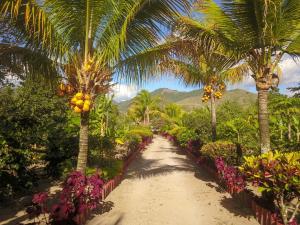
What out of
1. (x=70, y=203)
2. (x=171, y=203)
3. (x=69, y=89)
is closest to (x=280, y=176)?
(x=70, y=203)

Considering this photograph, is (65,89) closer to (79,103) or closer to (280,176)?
(79,103)

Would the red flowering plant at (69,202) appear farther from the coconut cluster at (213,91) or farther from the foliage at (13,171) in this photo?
the coconut cluster at (213,91)

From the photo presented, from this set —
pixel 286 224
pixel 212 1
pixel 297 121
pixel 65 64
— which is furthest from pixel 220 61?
pixel 286 224

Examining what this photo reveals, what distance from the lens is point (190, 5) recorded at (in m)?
7.20

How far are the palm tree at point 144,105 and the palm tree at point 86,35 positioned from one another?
46.7 meters

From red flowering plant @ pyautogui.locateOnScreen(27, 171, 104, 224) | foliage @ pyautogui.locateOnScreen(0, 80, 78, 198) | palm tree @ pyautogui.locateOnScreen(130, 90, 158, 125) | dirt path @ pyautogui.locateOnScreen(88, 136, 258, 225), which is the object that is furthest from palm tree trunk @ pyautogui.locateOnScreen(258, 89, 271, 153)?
palm tree @ pyautogui.locateOnScreen(130, 90, 158, 125)

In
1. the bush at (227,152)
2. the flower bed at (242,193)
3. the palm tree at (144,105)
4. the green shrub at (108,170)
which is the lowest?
the flower bed at (242,193)

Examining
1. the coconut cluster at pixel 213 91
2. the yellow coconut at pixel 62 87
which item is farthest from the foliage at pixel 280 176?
the coconut cluster at pixel 213 91

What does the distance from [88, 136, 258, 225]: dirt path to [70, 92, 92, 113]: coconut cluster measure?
2464 mm

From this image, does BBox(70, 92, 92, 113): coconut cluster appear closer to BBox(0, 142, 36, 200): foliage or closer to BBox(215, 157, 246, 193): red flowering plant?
BBox(0, 142, 36, 200): foliage

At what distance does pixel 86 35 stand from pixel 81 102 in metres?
1.59

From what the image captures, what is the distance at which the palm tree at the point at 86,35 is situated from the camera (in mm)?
7188

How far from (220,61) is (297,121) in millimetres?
3764

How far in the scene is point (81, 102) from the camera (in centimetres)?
715
